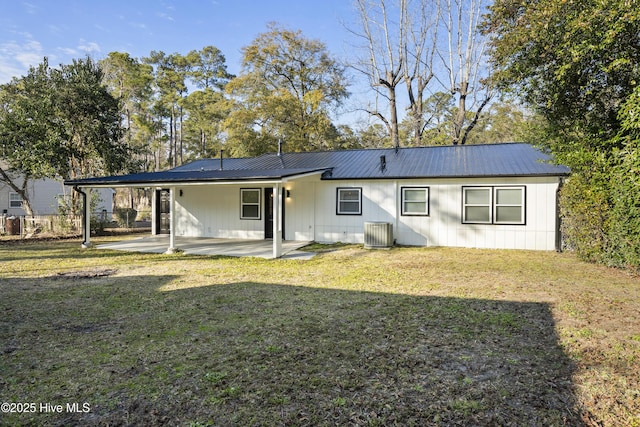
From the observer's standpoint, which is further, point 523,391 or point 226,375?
point 226,375

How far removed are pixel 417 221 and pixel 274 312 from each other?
8.05m

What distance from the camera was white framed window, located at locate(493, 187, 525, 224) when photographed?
1105 cm

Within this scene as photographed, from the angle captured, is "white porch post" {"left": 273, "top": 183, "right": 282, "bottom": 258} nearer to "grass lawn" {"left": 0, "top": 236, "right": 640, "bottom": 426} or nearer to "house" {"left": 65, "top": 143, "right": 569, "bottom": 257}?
"house" {"left": 65, "top": 143, "right": 569, "bottom": 257}

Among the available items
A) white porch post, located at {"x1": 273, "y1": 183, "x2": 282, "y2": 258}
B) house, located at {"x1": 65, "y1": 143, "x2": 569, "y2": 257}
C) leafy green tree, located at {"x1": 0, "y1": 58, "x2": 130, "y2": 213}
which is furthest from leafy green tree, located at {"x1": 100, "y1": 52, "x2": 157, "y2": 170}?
white porch post, located at {"x1": 273, "y1": 183, "x2": 282, "y2": 258}

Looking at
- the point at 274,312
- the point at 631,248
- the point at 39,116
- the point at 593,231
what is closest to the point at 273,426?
the point at 274,312

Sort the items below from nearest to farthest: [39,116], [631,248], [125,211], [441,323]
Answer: [441,323] < [631,248] < [39,116] < [125,211]

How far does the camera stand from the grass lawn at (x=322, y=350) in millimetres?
2715

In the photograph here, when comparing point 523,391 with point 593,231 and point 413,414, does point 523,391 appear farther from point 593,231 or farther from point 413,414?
point 593,231

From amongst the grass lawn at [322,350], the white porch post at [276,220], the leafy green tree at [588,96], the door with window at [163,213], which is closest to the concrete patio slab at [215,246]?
the white porch post at [276,220]

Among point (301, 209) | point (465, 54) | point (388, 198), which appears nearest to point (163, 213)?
point (301, 209)

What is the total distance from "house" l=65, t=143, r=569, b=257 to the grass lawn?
12.2 ft

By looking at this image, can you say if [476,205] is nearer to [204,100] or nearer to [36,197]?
[36,197]

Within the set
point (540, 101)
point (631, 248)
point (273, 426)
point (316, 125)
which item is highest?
point (316, 125)

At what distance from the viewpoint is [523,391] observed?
2.98 metres
